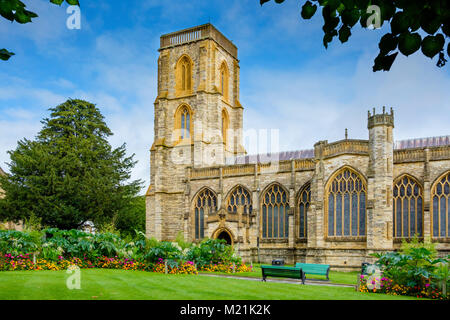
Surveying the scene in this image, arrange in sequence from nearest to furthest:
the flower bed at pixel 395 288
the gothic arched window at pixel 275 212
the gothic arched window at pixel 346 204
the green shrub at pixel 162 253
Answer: the flower bed at pixel 395 288, the green shrub at pixel 162 253, the gothic arched window at pixel 346 204, the gothic arched window at pixel 275 212

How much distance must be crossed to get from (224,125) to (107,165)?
12.1 meters

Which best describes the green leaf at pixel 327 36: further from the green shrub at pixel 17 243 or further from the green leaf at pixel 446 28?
the green shrub at pixel 17 243

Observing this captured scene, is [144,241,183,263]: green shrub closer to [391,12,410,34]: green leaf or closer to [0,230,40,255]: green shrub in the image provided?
[0,230,40,255]: green shrub

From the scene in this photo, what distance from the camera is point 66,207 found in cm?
3816

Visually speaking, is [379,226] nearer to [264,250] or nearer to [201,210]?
[264,250]

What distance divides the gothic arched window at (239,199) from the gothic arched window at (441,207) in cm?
1341

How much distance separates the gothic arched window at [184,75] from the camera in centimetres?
4359

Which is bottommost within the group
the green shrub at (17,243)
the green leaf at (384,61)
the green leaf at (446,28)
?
the green shrub at (17,243)

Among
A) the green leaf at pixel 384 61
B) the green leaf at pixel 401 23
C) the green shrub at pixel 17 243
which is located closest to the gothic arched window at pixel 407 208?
the green shrub at pixel 17 243

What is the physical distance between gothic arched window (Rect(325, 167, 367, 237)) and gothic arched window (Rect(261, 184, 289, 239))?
4.69m

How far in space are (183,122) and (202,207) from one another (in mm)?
9456

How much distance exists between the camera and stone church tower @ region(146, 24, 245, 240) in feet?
133

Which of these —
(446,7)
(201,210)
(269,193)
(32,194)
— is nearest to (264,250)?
(269,193)

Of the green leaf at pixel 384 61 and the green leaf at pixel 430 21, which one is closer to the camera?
the green leaf at pixel 430 21
